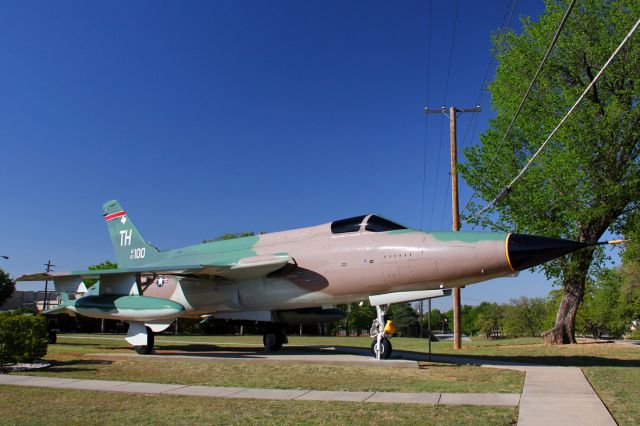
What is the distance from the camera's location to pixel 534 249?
1038 centimetres

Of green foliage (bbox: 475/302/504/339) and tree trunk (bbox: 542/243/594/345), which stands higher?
tree trunk (bbox: 542/243/594/345)

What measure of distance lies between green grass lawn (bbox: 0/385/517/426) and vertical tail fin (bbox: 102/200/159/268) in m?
12.3

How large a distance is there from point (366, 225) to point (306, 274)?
2212 millimetres

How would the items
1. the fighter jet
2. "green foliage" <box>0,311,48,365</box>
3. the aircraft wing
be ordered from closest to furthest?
"green foliage" <box>0,311,48,365</box>, the fighter jet, the aircraft wing

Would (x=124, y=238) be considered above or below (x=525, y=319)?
above

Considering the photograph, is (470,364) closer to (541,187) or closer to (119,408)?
(119,408)

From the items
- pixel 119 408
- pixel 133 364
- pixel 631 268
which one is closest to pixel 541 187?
pixel 133 364

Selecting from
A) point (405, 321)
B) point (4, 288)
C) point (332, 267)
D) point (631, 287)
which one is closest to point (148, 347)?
point (332, 267)

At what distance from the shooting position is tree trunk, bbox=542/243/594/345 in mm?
21250

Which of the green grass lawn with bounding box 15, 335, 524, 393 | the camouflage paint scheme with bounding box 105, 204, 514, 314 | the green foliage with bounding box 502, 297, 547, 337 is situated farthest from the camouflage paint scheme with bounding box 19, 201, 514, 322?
the green foliage with bounding box 502, 297, 547, 337

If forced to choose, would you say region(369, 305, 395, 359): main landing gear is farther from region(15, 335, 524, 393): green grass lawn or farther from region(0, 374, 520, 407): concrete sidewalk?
region(0, 374, 520, 407): concrete sidewalk

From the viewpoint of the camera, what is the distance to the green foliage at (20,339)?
11.1 meters

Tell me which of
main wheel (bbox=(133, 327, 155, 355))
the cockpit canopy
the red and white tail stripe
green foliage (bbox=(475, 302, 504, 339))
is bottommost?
green foliage (bbox=(475, 302, 504, 339))

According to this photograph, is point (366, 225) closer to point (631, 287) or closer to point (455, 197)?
point (455, 197)
